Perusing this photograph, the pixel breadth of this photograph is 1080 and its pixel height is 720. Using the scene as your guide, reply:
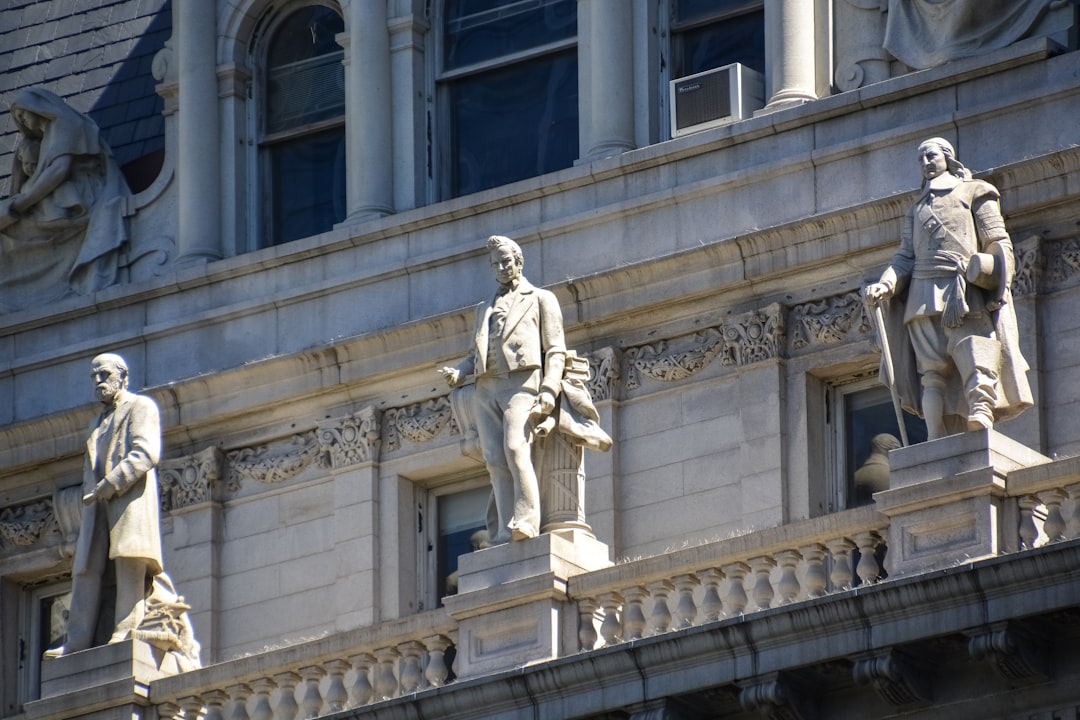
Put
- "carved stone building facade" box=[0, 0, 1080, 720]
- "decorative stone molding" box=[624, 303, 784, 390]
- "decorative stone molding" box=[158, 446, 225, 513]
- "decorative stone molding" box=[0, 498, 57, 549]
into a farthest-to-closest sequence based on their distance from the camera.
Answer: "decorative stone molding" box=[0, 498, 57, 549] → "decorative stone molding" box=[158, 446, 225, 513] → "decorative stone molding" box=[624, 303, 784, 390] → "carved stone building facade" box=[0, 0, 1080, 720]

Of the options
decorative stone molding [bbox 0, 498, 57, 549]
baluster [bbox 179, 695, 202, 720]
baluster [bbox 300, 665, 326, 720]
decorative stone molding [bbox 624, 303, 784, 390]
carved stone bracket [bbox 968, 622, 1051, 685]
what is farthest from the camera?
decorative stone molding [bbox 0, 498, 57, 549]

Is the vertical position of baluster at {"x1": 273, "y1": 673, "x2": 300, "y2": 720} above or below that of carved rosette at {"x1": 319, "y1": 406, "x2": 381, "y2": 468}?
below

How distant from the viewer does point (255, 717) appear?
1497 inches

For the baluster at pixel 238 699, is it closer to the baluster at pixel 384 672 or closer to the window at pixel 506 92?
the baluster at pixel 384 672

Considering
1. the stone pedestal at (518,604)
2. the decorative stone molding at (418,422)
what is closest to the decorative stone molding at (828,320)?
the decorative stone molding at (418,422)

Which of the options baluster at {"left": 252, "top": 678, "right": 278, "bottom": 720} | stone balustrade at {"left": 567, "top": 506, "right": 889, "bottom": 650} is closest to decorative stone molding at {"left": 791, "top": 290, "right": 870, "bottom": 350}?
stone balustrade at {"left": 567, "top": 506, "right": 889, "bottom": 650}

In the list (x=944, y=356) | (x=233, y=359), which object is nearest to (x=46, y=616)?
(x=233, y=359)

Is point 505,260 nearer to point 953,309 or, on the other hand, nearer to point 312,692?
point 312,692

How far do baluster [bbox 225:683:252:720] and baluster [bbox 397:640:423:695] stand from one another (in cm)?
151

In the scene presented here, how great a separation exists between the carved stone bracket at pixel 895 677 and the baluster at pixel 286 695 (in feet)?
17.5

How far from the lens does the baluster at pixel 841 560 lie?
3509 cm

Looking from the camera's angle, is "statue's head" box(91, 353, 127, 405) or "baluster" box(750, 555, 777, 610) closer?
"baluster" box(750, 555, 777, 610)

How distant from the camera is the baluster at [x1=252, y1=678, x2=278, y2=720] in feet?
125

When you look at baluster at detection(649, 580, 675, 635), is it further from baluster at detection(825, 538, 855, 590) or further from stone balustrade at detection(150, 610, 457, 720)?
stone balustrade at detection(150, 610, 457, 720)
